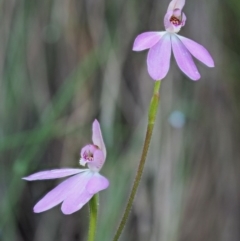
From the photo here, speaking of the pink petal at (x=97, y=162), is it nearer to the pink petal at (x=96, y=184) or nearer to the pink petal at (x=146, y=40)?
the pink petal at (x=96, y=184)

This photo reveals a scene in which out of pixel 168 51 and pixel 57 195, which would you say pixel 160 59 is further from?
pixel 57 195

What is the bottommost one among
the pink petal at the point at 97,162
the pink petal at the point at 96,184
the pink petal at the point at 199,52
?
the pink petal at the point at 96,184

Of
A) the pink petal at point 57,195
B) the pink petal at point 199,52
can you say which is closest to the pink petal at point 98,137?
the pink petal at point 57,195

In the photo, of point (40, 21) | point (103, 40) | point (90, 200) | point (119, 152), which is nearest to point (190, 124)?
point (119, 152)

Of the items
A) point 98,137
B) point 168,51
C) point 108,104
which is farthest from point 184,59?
point 108,104

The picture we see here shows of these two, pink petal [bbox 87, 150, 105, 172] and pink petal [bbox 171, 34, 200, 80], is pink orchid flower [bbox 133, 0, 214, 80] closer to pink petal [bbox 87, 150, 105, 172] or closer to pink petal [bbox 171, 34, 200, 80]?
pink petal [bbox 171, 34, 200, 80]

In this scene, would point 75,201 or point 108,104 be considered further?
point 108,104

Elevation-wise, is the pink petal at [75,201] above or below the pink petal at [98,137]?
below
